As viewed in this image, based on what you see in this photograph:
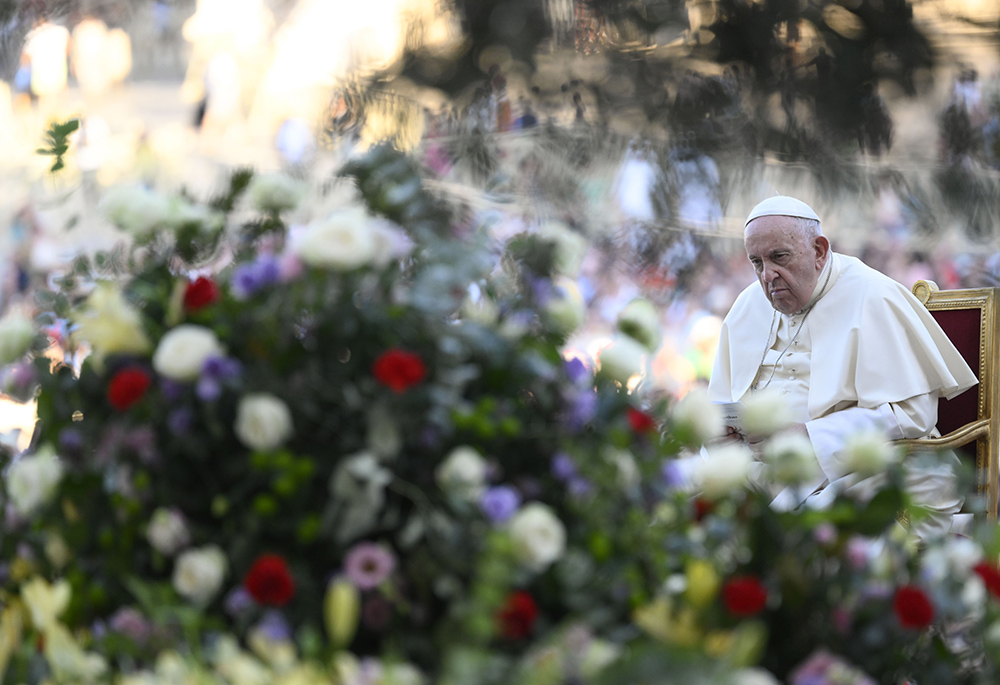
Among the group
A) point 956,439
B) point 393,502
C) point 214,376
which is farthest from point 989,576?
point 956,439

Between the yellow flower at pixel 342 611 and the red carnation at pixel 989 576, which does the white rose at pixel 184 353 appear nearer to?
the yellow flower at pixel 342 611

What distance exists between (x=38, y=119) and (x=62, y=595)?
14.0 feet

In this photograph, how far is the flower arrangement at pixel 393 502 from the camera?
0.98 m

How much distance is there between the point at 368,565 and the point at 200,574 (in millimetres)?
174

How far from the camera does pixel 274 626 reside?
37.8 inches

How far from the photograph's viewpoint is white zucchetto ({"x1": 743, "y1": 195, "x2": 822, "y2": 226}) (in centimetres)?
294

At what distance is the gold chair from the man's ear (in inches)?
18.3

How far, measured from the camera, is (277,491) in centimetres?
101

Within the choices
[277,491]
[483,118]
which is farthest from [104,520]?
[483,118]

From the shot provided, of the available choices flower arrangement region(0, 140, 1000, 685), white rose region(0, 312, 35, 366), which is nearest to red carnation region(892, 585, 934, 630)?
flower arrangement region(0, 140, 1000, 685)

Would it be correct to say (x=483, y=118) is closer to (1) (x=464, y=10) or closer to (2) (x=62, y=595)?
(1) (x=464, y=10)

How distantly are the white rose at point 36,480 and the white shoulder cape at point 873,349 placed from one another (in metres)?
2.37

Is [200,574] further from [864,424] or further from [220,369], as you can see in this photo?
[864,424]

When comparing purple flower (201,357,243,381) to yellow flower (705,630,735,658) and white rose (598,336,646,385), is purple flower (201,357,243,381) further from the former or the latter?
yellow flower (705,630,735,658)
